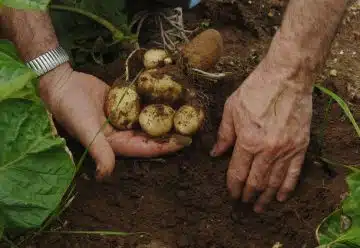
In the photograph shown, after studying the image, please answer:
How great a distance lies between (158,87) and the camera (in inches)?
84.3

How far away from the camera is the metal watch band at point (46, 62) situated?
214cm

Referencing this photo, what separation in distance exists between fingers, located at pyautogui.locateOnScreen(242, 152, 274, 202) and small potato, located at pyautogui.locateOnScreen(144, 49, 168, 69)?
56 centimetres

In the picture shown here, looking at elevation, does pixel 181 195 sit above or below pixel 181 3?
below

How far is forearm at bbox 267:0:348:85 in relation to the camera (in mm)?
1898

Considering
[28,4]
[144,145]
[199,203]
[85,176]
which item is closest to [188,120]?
[144,145]

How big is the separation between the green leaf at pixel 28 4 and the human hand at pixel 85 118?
0.66 metres

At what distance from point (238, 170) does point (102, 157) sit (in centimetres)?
45

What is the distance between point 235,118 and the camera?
199cm

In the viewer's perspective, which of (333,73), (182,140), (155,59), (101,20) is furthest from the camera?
(333,73)

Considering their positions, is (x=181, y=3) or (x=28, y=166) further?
(x=181, y=3)

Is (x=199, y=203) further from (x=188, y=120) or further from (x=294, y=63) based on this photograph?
(x=294, y=63)

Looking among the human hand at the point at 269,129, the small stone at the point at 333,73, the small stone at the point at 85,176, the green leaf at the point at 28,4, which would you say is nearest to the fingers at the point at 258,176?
the human hand at the point at 269,129

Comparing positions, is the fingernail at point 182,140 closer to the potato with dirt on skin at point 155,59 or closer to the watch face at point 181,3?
the potato with dirt on skin at point 155,59

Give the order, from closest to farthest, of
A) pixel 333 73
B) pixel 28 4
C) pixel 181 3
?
1. pixel 28 4
2. pixel 333 73
3. pixel 181 3
